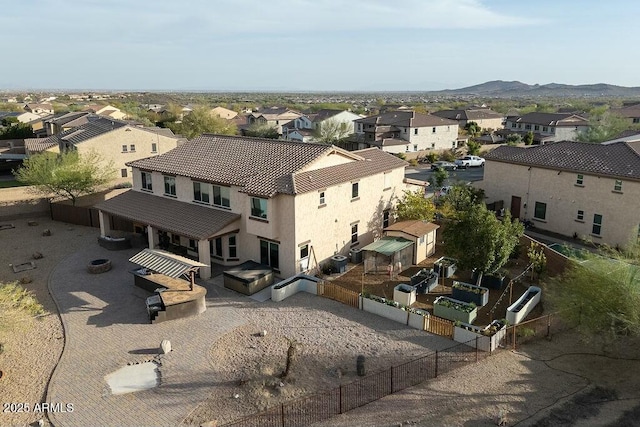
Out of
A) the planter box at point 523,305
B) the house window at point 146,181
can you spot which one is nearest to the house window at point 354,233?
the planter box at point 523,305

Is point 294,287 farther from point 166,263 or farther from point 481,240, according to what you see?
point 481,240

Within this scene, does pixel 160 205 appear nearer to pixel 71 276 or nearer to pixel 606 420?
pixel 71 276

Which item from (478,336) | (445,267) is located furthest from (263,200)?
(478,336)

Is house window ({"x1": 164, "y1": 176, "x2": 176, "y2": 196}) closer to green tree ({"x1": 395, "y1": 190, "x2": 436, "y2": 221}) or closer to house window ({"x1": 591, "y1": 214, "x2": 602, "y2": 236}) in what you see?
green tree ({"x1": 395, "y1": 190, "x2": 436, "y2": 221})

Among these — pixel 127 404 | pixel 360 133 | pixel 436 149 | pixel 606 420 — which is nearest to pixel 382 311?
pixel 606 420

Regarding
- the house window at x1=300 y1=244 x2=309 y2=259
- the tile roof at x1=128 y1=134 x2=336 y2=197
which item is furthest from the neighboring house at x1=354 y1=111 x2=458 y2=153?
the house window at x1=300 y1=244 x2=309 y2=259
